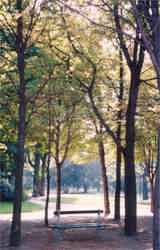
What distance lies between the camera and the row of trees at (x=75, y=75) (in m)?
10.8

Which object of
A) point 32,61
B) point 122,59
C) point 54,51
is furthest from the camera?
point 122,59

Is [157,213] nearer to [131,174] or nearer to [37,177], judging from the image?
[131,174]

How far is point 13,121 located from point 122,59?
5.00 meters

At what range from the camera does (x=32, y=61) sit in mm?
12719

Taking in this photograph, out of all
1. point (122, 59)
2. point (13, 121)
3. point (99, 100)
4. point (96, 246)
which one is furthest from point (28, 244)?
point (122, 59)

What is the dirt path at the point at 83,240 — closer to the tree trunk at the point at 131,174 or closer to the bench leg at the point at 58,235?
the bench leg at the point at 58,235

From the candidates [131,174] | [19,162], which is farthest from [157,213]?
[131,174]

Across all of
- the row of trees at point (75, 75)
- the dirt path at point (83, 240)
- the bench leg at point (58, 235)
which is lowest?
the dirt path at point (83, 240)

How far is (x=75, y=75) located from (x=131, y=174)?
370 centimetres

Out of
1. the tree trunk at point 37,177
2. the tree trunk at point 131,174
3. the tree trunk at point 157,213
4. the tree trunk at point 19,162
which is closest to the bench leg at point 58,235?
the tree trunk at point 19,162

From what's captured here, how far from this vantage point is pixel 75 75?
1370 centimetres

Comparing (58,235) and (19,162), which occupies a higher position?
(19,162)

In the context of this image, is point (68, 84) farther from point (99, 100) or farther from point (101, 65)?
point (99, 100)

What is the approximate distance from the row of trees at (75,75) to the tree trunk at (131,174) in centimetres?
3
